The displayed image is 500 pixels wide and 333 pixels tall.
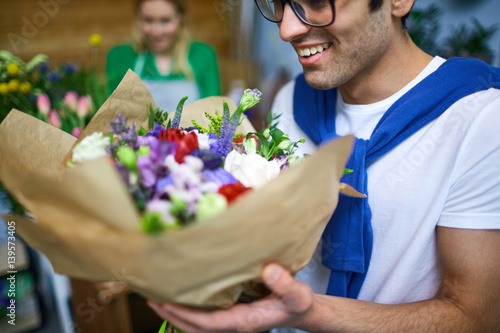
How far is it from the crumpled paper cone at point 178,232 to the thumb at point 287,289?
16 mm

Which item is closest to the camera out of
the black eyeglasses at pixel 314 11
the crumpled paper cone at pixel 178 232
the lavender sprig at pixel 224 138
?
the crumpled paper cone at pixel 178 232

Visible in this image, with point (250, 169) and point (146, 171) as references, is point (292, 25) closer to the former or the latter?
point (250, 169)

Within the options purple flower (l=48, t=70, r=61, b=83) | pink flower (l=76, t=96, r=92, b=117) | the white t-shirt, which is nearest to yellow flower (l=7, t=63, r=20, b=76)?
purple flower (l=48, t=70, r=61, b=83)

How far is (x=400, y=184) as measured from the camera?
0.86m

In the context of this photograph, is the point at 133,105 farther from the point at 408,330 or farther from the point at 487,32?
the point at 487,32

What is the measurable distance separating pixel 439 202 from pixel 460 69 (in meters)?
0.32

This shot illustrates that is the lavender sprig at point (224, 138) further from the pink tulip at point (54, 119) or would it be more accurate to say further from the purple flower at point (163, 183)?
the pink tulip at point (54, 119)

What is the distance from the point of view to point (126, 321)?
1.36 meters

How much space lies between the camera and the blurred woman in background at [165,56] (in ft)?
7.65

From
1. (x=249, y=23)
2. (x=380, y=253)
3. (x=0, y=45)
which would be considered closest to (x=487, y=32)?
(x=380, y=253)

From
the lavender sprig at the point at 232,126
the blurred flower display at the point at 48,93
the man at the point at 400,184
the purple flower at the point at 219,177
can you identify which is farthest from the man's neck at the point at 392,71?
the blurred flower display at the point at 48,93

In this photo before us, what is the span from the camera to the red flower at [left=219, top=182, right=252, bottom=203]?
535 mm

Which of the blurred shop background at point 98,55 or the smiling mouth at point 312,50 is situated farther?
the blurred shop background at point 98,55

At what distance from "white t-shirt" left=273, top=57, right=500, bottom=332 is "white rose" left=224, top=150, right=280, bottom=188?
38 centimetres
